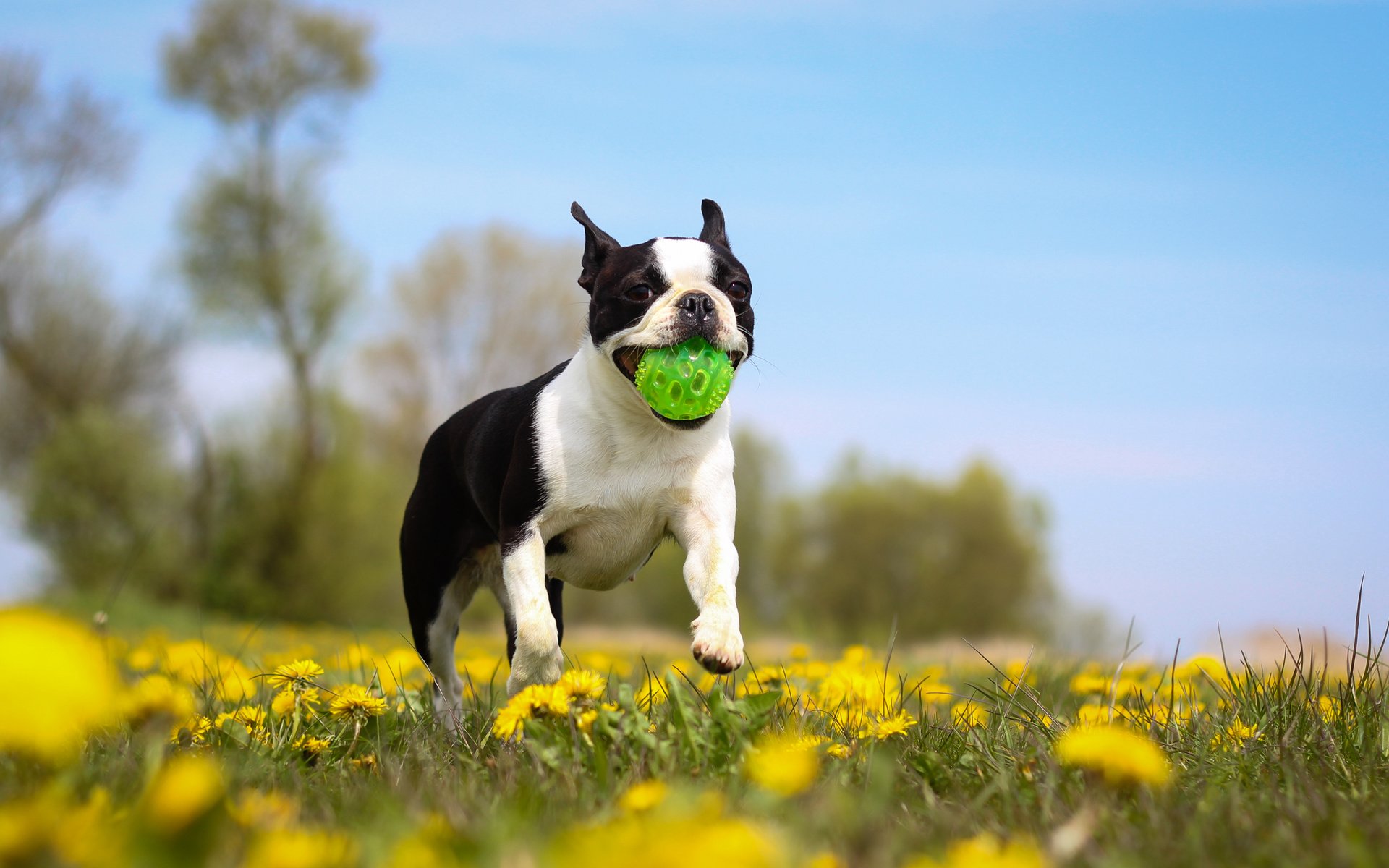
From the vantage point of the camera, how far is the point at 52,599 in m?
19.5

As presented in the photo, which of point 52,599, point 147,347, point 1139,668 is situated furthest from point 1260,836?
point 147,347

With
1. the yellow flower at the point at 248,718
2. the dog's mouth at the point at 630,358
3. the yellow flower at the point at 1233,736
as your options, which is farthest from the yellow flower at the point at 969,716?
the yellow flower at the point at 248,718

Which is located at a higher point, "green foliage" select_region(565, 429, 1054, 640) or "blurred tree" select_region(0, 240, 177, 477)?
A: "blurred tree" select_region(0, 240, 177, 477)

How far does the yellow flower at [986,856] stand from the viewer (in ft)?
4.95

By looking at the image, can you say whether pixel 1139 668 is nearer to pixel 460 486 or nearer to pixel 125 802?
pixel 460 486

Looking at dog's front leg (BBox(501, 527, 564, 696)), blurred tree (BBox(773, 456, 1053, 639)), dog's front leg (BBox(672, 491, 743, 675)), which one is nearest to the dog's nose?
dog's front leg (BBox(672, 491, 743, 675))

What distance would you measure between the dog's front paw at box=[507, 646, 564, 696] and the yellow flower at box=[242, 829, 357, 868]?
6.35 feet

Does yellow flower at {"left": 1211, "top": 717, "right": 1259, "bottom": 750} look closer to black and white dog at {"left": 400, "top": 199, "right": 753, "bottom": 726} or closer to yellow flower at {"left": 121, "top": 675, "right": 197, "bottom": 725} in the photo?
black and white dog at {"left": 400, "top": 199, "right": 753, "bottom": 726}

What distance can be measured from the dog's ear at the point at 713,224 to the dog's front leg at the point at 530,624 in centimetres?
148

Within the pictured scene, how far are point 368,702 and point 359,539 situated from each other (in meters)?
22.7

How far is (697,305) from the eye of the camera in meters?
4.02

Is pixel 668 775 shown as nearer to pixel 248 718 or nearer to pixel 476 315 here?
pixel 248 718

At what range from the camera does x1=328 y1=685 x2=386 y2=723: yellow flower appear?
10.7 feet

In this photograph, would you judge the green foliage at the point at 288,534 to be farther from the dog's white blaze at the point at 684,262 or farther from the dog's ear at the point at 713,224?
the dog's white blaze at the point at 684,262
